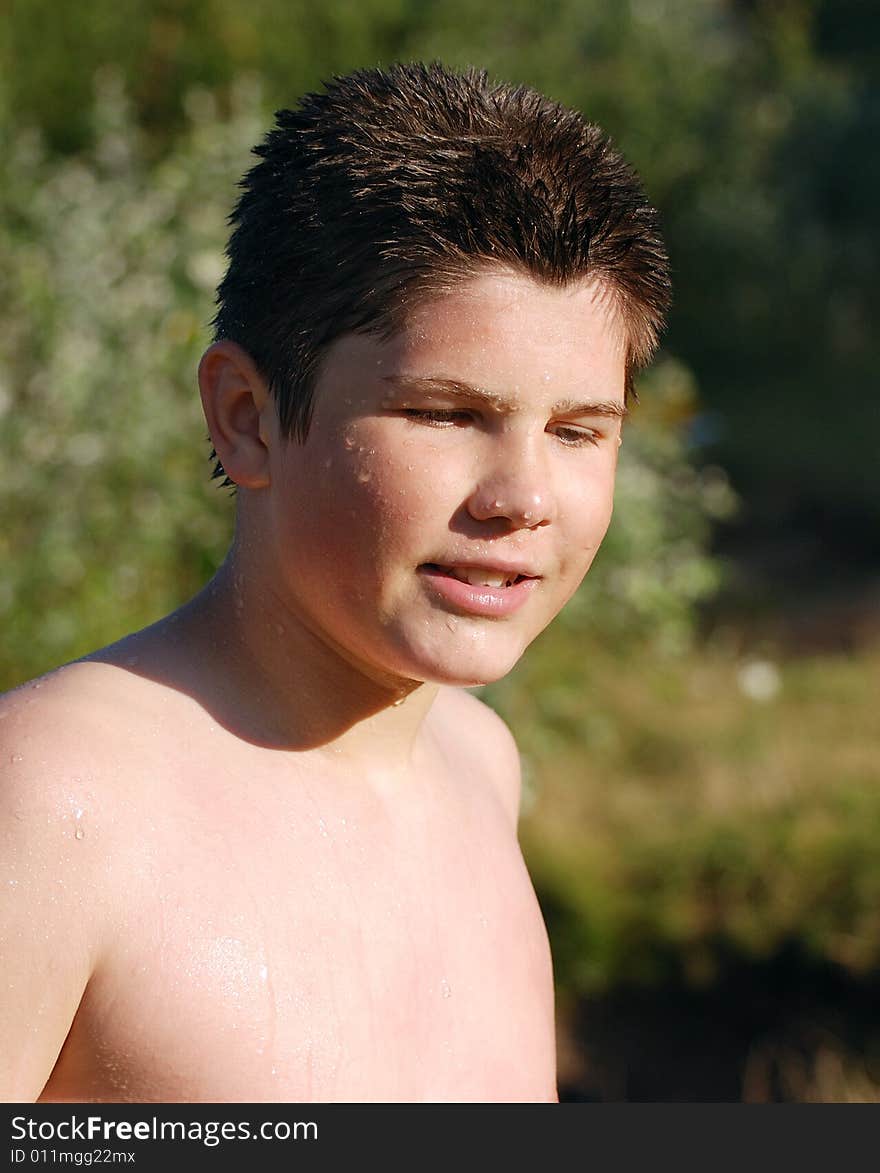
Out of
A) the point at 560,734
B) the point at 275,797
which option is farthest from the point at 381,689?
the point at 560,734

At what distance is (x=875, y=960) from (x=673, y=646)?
1.57 meters

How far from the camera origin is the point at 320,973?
1.56 metres

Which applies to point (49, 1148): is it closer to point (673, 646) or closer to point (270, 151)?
point (270, 151)

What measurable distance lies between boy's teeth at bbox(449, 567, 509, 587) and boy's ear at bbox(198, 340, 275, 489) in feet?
0.89

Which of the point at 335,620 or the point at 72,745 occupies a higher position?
the point at 335,620

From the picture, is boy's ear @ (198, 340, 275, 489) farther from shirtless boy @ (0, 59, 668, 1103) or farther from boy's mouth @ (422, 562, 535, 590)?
boy's mouth @ (422, 562, 535, 590)

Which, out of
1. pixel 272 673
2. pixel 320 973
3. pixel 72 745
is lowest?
pixel 320 973

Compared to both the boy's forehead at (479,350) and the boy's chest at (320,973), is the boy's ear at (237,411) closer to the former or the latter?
the boy's forehead at (479,350)

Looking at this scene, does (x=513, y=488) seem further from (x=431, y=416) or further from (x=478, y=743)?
(x=478, y=743)

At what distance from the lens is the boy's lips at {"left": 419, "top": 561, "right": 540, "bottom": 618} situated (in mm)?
1531

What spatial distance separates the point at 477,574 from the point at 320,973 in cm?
49

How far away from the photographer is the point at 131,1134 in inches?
57.6

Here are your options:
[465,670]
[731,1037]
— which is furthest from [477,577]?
[731,1037]

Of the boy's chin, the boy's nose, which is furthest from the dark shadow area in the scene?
the boy's nose
